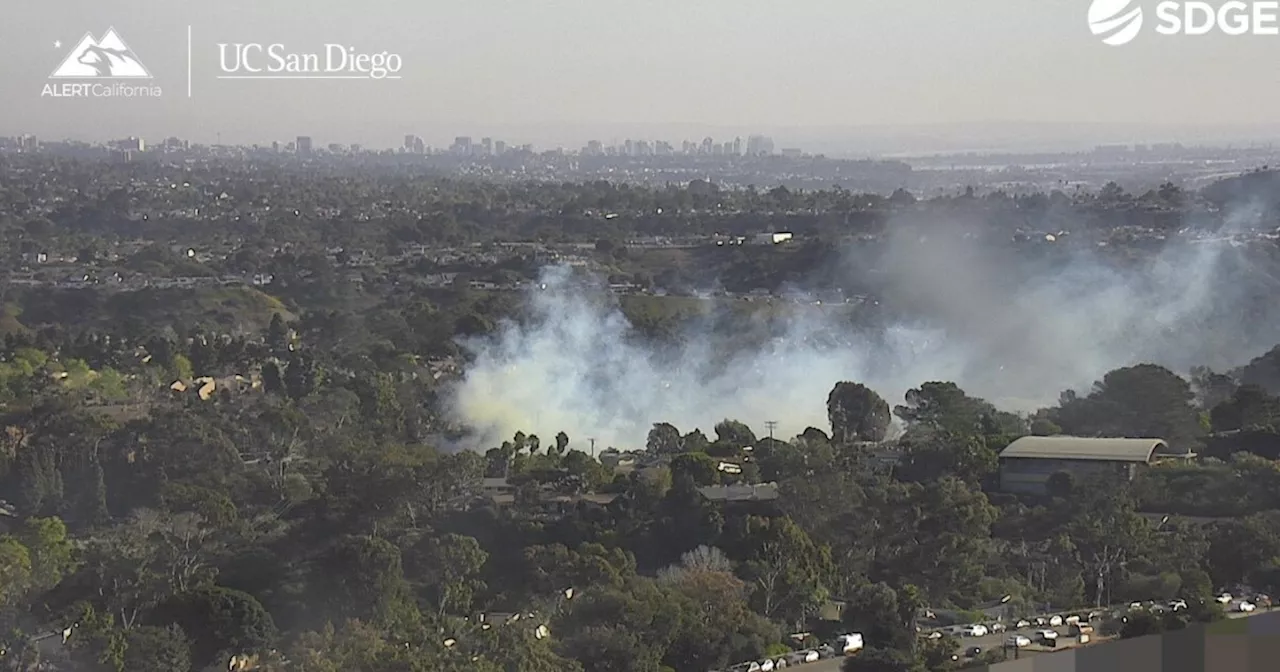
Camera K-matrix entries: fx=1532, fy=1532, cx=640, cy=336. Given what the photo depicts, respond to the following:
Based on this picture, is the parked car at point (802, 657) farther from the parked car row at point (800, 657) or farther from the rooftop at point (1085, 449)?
the rooftop at point (1085, 449)

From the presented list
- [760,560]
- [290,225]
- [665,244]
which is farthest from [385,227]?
[760,560]

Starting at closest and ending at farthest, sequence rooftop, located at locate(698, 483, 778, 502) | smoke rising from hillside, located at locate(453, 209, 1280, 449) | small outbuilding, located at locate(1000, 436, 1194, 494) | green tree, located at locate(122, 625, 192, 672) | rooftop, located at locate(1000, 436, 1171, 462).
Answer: green tree, located at locate(122, 625, 192, 672) → rooftop, located at locate(698, 483, 778, 502) → small outbuilding, located at locate(1000, 436, 1194, 494) → rooftop, located at locate(1000, 436, 1171, 462) → smoke rising from hillside, located at locate(453, 209, 1280, 449)

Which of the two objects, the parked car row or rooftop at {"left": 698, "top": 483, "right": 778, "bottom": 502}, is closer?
the parked car row

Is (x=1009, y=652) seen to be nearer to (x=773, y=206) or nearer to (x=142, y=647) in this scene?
(x=142, y=647)

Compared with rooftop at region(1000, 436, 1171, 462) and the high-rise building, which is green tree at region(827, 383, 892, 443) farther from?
the high-rise building

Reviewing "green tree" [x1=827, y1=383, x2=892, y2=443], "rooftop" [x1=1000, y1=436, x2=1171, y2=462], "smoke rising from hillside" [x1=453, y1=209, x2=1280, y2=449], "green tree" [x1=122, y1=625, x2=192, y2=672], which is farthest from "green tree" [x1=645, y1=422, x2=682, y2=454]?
"green tree" [x1=122, y1=625, x2=192, y2=672]

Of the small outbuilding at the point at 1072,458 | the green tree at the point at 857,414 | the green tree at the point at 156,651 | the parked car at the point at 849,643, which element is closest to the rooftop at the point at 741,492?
the small outbuilding at the point at 1072,458

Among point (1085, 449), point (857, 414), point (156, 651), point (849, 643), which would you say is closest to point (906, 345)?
point (857, 414)
